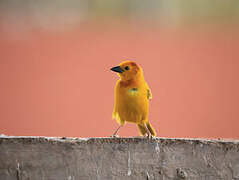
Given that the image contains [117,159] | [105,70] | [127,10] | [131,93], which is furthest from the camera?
[127,10]

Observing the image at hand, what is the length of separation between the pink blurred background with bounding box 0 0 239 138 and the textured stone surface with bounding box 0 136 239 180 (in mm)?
3626

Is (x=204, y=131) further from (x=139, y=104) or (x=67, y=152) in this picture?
(x=67, y=152)

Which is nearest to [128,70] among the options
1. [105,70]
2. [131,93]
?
[131,93]

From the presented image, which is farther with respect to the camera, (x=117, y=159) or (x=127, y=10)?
(x=127, y=10)

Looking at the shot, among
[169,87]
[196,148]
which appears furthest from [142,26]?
[196,148]

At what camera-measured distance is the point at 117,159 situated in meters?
1.81

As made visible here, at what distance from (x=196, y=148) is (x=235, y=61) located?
16.8 ft

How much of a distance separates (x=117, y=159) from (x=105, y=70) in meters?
4.20

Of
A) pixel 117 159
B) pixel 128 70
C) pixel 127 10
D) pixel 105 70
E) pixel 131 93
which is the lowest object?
pixel 117 159

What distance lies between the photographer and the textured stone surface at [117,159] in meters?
1.79

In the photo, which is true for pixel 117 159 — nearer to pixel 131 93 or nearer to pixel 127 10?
pixel 131 93

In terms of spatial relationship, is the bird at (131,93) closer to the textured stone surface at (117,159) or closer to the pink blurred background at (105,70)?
the textured stone surface at (117,159)

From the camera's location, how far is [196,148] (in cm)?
180

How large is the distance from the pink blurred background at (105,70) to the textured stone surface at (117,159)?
3.63m
